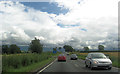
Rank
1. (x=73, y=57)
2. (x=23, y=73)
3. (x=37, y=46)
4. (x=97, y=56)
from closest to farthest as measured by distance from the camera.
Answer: (x=23, y=73), (x=97, y=56), (x=73, y=57), (x=37, y=46)

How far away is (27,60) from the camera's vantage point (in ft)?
56.5

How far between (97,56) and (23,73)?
8204mm

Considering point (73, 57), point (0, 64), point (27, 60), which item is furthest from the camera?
point (73, 57)

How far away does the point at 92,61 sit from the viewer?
13.3m

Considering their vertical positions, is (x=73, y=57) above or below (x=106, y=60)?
below

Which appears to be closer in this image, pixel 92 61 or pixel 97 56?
pixel 92 61

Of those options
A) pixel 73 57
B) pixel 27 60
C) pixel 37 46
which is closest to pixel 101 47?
pixel 37 46

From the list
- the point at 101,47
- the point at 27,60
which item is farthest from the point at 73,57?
the point at 101,47

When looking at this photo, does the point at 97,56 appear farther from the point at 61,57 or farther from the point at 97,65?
the point at 61,57

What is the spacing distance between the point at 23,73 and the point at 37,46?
328 feet

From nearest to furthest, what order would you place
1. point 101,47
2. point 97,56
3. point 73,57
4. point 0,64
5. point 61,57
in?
point 0,64
point 97,56
point 61,57
point 73,57
point 101,47

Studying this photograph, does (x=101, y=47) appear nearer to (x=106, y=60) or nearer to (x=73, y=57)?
(x=73, y=57)

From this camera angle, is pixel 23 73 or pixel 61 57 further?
pixel 61 57

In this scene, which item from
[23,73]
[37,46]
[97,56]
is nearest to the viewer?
[23,73]
